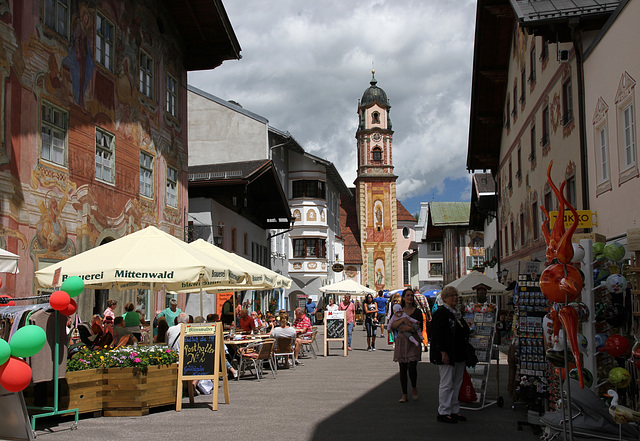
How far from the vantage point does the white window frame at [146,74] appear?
1989 cm

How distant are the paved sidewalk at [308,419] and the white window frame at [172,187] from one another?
9697mm

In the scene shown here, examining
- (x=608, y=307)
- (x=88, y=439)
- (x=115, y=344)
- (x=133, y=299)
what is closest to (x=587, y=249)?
(x=608, y=307)

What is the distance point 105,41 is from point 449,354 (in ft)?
40.3

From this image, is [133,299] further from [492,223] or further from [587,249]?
[492,223]

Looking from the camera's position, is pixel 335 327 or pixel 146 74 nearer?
pixel 146 74

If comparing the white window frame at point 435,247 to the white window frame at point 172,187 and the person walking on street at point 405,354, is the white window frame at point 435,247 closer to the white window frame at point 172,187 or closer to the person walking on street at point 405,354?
the white window frame at point 172,187

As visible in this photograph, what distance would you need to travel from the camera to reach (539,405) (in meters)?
9.45

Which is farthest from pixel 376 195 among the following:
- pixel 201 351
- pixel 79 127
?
pixel 201 351

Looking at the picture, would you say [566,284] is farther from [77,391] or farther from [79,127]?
[79,127]

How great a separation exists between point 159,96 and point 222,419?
44.4ft

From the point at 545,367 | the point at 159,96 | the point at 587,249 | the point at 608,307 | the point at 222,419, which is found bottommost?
the point at 222,419

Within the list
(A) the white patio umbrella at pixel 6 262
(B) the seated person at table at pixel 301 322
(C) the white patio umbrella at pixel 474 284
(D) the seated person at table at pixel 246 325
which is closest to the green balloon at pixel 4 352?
(A) the white patio umbrella at pixel 6 262

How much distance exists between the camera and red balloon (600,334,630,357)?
8.07 m

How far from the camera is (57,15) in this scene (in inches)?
604
